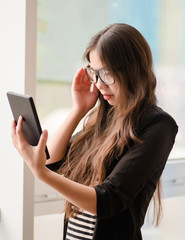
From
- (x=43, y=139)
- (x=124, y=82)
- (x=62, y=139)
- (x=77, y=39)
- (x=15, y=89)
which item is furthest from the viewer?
(x=77, y=39)

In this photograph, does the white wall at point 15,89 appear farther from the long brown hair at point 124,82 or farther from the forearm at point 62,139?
the long brown hair at point 124,82

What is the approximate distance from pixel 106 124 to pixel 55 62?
0.54m

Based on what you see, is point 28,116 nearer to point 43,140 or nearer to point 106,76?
point 43,140

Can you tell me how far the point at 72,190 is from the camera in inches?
40.0

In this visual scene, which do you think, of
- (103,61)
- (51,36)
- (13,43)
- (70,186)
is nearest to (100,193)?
(70,186)

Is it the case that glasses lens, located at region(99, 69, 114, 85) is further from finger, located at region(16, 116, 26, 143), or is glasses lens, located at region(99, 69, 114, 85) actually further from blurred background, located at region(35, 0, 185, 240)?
blurred background, located at region(35, 0, 185, 240)

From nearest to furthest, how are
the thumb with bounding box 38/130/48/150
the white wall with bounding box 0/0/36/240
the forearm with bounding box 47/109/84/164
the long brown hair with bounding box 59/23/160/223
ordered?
the thumb with bounding box 38/130/48/150, the long brown hair with bounding box 59/23/160/223, the forearm with bounding box 47/109/84/164, the white wall with bounding box 0/0/36/240

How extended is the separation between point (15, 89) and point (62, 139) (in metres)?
0.34

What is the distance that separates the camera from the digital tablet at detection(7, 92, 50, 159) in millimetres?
1027

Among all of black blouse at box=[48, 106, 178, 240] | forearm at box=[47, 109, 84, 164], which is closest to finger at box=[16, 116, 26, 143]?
black blouse at box=[48, 106, 178, 240]

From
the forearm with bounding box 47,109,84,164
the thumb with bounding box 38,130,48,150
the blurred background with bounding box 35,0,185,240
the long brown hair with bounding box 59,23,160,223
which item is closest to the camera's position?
the thumb with bounding box 38,130,48,150

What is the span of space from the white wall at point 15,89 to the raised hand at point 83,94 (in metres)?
0.21

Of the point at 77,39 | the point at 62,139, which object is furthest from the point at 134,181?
the point at 77,39

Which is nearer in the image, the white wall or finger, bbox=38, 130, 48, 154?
finger, bbox=38, 130, 48, 154
